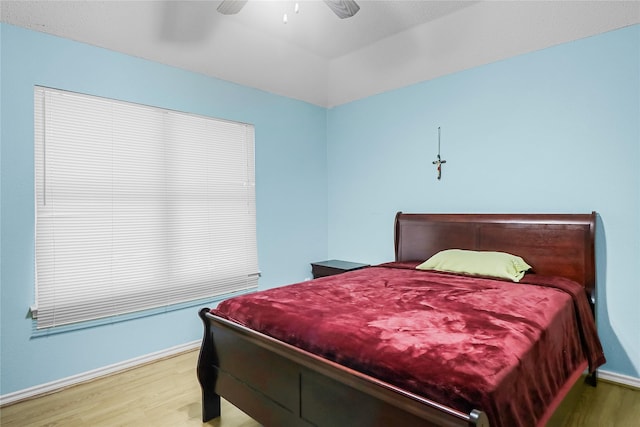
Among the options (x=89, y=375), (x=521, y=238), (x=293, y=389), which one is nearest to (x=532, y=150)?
(x=521, y=238)

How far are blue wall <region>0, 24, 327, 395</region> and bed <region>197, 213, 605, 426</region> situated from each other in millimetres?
1215

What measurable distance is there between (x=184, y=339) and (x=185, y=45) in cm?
258

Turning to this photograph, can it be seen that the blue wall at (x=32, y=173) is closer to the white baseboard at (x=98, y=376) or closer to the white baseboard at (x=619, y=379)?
the white baseboard at (x=98, y=376)

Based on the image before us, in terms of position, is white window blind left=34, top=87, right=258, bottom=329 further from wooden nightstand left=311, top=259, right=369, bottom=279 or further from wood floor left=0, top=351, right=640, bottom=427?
wooden nightstand left=311, top=259, right=369, bottom=279

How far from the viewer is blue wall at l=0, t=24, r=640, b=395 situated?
2424mm

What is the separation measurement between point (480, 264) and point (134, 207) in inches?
112

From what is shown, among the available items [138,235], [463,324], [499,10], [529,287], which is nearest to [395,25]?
[499,10]

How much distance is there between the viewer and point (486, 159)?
3.23 metres

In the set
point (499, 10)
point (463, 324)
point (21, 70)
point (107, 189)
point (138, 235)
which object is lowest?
point (463, 324)

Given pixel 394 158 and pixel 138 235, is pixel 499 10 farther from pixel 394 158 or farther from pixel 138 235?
pixel 138 235

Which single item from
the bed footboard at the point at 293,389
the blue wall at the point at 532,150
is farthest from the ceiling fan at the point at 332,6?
the bed footboard at the point at 293,389

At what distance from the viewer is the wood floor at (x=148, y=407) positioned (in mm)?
2119

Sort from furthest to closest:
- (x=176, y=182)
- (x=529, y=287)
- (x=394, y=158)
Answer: (x=394, y=158)
(x=176, y=182)
(x=529, y=287)

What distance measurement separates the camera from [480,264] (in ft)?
9.18
